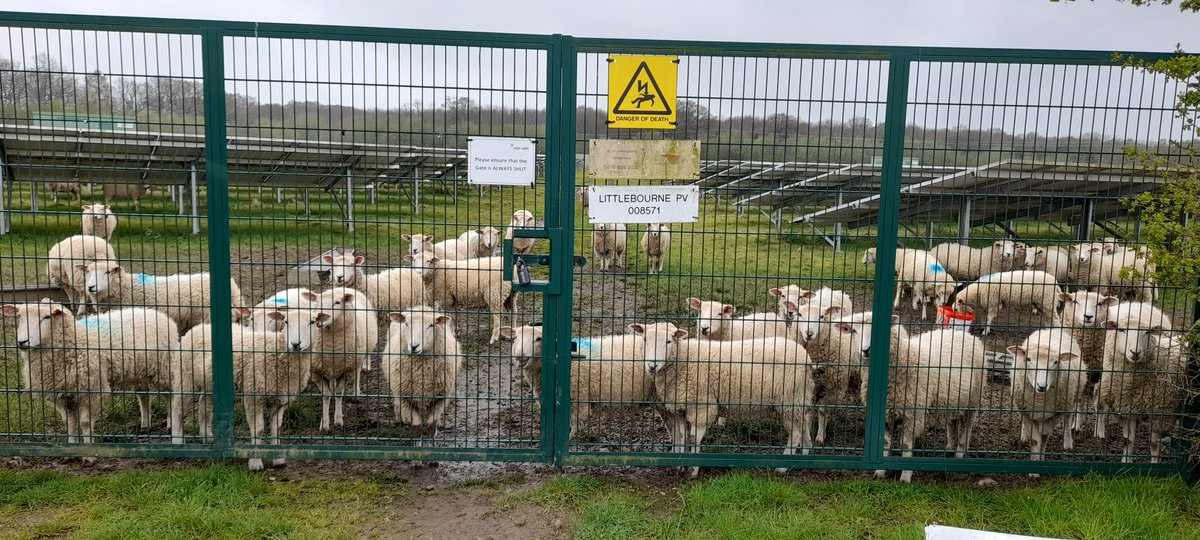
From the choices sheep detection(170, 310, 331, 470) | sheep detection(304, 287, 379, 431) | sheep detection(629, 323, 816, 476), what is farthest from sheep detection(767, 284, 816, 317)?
sheep detection(170, 310, 331, 470)

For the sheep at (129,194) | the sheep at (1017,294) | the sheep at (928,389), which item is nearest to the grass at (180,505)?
the sheep at (129,194)

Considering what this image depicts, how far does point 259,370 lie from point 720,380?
11.0ft

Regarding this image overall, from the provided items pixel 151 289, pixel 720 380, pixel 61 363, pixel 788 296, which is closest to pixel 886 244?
pixel 720 380

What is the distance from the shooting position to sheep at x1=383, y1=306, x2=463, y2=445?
248 inches

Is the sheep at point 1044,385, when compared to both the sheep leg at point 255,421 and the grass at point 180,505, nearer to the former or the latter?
the grass at point 180,505

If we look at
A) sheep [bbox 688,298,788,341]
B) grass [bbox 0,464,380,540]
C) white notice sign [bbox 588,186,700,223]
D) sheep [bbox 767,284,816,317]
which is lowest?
grass [bbox 0,464,380,540]

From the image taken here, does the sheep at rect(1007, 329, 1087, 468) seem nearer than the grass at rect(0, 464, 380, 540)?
No

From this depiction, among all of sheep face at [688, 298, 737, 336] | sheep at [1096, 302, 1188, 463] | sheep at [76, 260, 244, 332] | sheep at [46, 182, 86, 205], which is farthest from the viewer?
sheep at [76, 260, 244, 332]

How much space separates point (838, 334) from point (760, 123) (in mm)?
2575

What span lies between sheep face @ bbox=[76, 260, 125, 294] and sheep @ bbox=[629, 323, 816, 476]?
5792 mm

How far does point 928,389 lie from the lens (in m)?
5.61

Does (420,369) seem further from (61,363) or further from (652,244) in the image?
(652,244)

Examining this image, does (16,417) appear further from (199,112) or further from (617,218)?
(617,218)

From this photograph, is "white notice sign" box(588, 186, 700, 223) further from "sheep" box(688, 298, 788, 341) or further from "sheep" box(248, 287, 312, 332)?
"sheep" box(248, 287, 312, 332)
